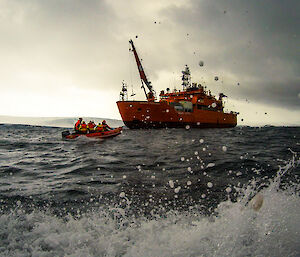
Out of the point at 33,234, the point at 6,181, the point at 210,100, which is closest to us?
the point at 33,234

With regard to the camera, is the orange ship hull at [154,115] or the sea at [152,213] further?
the orange ship hull at [154,115]

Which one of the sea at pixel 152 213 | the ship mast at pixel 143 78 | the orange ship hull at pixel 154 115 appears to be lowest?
the sea at pixel 152 213

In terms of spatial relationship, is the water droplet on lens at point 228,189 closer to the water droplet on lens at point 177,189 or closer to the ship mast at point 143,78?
the water droplet on lens at point 177,189

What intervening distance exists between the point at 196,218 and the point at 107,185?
8.45ft

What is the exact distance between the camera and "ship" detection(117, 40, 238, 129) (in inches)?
1112

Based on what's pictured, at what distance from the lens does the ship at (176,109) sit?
28.2 metres

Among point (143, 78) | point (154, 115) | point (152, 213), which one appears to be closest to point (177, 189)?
point (152, 213)

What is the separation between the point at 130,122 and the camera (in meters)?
29.1

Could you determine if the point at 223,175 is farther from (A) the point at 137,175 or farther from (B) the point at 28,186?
(B) the point at 28,186

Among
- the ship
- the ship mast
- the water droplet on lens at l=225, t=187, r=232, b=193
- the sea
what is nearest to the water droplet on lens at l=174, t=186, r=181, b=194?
the sea

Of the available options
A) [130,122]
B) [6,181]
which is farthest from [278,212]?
[130,122]

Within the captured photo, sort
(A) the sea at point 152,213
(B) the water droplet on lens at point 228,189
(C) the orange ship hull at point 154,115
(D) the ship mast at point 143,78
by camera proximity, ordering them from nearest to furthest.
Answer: (A) the sea at point 152,213 < (B) the water droplet on lens at point 228,189 < (C) the orange ship hull at point 154,115 < (D) the ship mast at point 143,78

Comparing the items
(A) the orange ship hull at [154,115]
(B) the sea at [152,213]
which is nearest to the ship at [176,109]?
(A) the orange ship hull at [154,115]

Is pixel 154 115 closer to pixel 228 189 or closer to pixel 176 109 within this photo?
pixel 176 109
